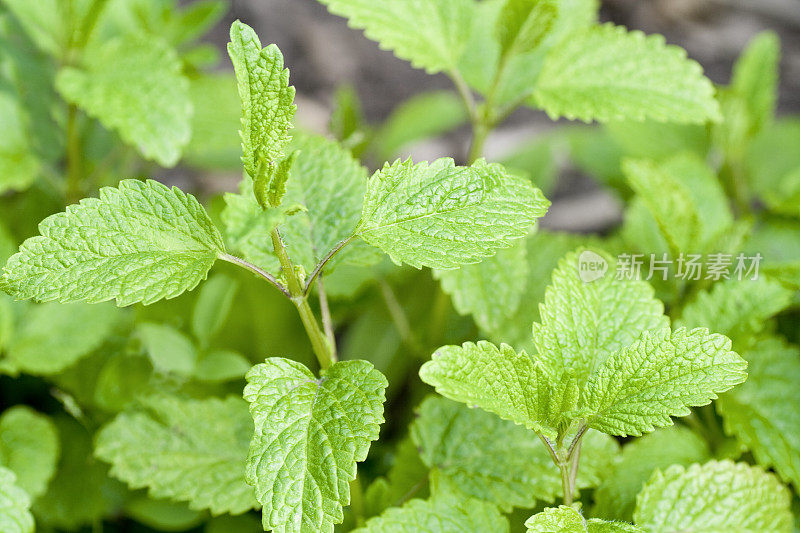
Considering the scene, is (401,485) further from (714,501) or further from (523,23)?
(523,23)

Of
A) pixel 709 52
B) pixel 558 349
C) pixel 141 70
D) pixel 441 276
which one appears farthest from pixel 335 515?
pixel 709 52

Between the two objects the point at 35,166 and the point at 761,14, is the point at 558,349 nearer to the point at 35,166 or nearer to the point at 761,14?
the point at 35,166

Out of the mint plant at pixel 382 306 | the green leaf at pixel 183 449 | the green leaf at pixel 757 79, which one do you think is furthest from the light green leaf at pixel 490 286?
the green leaf at pixel 757 79

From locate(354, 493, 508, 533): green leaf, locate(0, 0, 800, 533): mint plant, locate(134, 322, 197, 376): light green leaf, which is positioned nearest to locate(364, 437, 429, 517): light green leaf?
locate(0, 0, 800, 533): mint plant

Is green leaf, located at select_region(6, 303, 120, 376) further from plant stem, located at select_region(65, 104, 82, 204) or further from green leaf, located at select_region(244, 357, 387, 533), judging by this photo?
green leaf, located at select_region(244, 357, 387, 533)

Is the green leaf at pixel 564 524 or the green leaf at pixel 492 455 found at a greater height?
the green leaf at pixel 564 524

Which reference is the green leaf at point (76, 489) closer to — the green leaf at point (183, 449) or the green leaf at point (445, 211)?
the green leaf at point (183, 449)
